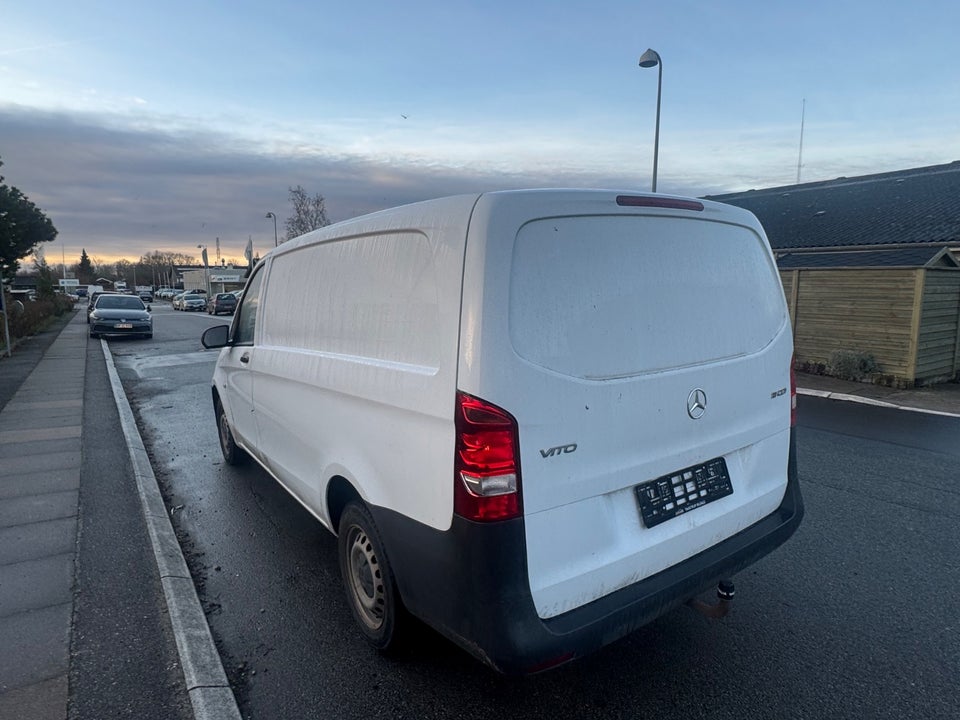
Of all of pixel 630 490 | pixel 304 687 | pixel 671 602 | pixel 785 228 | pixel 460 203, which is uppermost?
pixel 785 228

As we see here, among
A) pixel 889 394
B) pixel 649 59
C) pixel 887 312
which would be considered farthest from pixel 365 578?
pixel 649 59

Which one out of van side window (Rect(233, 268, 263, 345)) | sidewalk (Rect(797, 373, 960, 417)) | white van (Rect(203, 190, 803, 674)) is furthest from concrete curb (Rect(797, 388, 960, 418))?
van side window (Rect(233, 268, 263, 345))

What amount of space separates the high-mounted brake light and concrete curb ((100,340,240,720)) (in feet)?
8.61

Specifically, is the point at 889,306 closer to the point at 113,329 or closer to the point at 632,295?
the point at 632,295

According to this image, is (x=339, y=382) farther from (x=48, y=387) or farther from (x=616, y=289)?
(x=48, y=387)

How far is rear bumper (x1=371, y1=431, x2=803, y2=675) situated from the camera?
2.04m

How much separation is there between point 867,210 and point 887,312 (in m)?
11.6

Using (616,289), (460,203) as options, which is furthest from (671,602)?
(460,203)

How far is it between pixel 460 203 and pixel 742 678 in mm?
2385

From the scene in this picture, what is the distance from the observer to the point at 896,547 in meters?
3.88

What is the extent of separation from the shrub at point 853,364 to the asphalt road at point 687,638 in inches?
241

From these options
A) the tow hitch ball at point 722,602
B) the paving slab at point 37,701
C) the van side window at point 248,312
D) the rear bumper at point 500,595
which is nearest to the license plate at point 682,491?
the rear bumper at point 500,595

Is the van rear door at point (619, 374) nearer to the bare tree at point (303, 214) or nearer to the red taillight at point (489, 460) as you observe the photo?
the red taillight at point (489, 460)

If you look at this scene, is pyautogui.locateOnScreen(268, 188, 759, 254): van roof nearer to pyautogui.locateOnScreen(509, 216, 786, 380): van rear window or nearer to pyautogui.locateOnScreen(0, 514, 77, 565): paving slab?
pyautogui.locateOnScreen(509, 216, 786, 380): van rear window
